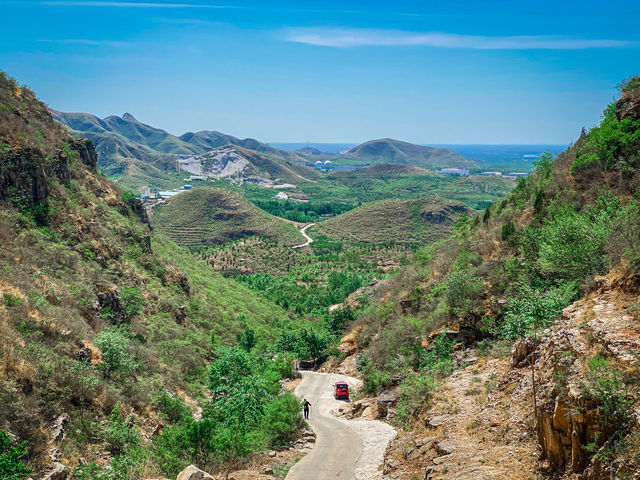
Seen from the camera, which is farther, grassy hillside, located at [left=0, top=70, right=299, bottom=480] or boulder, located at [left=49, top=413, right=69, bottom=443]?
grassy hillside, located at [left=0, top=70, right=299, bottom=480]

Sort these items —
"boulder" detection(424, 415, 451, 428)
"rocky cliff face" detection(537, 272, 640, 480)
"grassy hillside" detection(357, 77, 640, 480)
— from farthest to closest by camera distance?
"boulder" detection(424, 415, 451, 428)
"grassy hillside" detection(357, 77, 640, 480)
"rocky cliff face" detection(537, 272, 640, 480)

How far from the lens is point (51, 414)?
45.2 feet

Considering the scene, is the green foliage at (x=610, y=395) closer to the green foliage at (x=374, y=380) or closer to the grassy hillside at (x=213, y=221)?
the green foliage at (x=374, y=380)

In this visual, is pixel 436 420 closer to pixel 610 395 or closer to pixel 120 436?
pixel 610 395

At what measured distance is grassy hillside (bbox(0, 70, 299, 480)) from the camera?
13539mm

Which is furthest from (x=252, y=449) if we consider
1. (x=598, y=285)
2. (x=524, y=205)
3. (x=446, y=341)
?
(x=524, y=205)

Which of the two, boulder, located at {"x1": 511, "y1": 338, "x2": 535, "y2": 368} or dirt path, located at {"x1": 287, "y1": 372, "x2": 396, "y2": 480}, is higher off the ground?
boulder, located at {"x1": 511, "y1": 338, "x2": 535, "y2": 368}

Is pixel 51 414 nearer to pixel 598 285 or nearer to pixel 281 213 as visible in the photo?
pixel 598 285

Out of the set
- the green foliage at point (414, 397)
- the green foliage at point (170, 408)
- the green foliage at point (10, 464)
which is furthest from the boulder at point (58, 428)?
the green foliage at point (414, 397)

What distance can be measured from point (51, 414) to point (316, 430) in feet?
35.1

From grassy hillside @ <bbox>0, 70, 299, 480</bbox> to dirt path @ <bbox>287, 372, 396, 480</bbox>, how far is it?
2320 millimetres

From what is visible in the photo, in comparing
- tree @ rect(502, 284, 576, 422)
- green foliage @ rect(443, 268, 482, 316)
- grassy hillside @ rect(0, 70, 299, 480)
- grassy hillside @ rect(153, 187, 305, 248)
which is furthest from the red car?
grassy hillside @ rect(153, 187, 305, 248)

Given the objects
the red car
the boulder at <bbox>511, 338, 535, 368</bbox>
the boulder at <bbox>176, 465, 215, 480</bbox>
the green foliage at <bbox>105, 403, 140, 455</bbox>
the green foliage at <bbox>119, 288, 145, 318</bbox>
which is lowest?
the red car

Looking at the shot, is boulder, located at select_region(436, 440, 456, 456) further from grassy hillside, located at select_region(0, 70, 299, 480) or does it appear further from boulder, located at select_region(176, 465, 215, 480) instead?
grassy hillside, located at select_region(0, 70, 299, 480)
